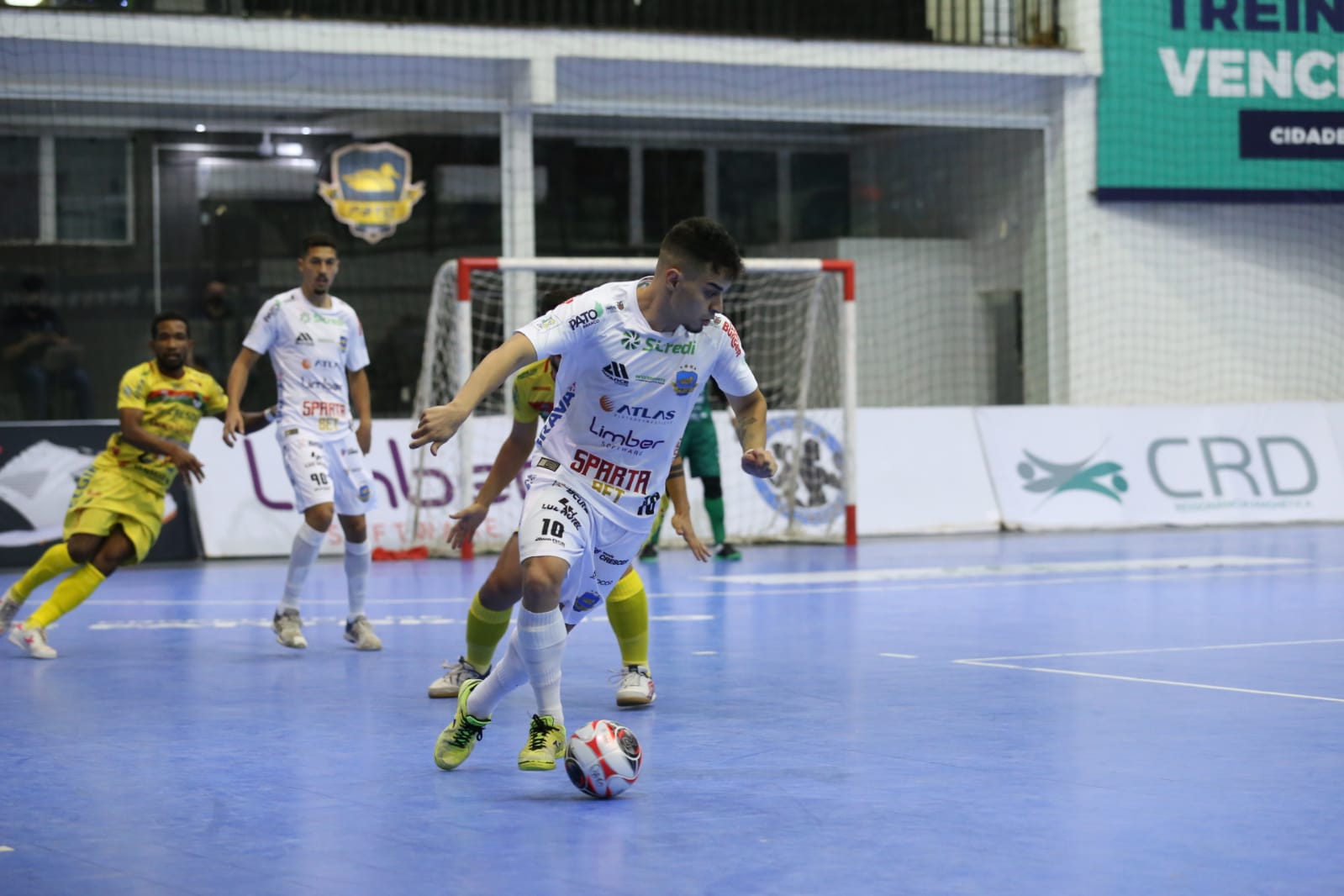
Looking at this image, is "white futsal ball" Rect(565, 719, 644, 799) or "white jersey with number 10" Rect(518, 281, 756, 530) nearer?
"white futsal ball" Rect(565, 719, 644, 799)

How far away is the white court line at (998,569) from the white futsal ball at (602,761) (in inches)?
321

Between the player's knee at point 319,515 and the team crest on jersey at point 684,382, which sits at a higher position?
the team crest on jersey at point 684,382

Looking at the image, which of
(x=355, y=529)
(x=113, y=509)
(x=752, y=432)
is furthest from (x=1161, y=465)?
(x=752, y=432)

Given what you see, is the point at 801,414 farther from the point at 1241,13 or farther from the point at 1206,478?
the point at 1241,13

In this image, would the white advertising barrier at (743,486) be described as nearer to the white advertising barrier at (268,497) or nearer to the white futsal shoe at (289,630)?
the white advertising barrier at (268,497)

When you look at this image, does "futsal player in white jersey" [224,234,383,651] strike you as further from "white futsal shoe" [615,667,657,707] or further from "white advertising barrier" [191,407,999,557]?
"white advertising barrier" [191,407,999,557]

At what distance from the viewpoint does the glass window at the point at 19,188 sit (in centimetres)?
2092

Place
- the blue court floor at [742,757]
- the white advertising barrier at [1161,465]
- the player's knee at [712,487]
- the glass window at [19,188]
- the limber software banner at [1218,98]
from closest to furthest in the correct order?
the blue court floor at [742,757], the player's knee at [712,487], the white advertising barrier at [1161,465], the glass window at [19,188], the limber software banner at [1218,98]

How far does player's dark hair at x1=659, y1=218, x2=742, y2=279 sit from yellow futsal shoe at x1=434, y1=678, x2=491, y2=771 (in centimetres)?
177

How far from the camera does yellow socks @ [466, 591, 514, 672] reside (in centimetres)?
766

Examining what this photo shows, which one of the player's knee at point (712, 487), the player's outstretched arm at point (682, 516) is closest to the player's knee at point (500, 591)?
the player's outstretched arm at point (682, 516)

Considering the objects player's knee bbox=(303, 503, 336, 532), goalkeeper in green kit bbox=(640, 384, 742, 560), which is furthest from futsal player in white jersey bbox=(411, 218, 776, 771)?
goalkeeper in green kit bbox=(640, 384, 742, 560)

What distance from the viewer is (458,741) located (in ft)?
19.8

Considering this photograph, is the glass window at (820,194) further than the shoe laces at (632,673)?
Yes
